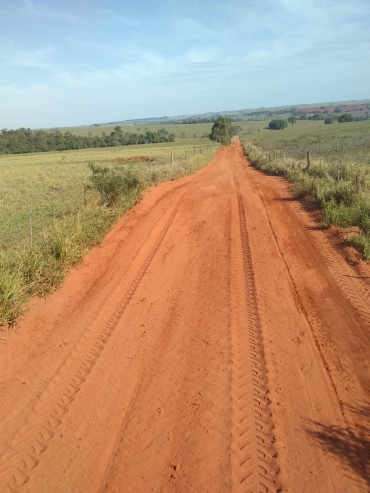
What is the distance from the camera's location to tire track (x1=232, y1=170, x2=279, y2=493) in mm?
3863

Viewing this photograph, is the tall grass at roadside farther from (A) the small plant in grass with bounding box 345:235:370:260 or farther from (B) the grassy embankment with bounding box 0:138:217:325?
(B) the grassy embankment with bounding box 0:138:217:325

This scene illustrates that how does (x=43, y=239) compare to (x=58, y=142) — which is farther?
(x=58, y=142)

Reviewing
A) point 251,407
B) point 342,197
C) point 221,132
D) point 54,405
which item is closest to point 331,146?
point 342,197

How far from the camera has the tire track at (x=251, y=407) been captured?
12.7 feet

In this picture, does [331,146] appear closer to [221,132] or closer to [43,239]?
[43,239]

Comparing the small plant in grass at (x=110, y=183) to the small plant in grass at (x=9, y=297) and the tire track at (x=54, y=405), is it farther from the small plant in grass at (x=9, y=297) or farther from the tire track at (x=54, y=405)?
the tire track at (x=54, y=405)

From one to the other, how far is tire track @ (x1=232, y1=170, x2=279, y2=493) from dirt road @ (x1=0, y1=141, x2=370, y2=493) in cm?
2

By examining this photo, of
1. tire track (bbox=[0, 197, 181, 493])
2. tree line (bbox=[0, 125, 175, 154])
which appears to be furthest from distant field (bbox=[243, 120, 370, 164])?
tree line (bbox=[0, 125, 175, 154])

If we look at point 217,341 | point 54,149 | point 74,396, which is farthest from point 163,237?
point 54,149

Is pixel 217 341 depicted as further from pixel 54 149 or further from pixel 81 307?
pixel 54 149

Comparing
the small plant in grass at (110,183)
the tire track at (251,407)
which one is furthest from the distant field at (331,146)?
the tire track at (251,407)

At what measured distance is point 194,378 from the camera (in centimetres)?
536

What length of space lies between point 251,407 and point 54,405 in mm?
2254

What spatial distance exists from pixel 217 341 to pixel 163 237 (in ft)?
19.9
